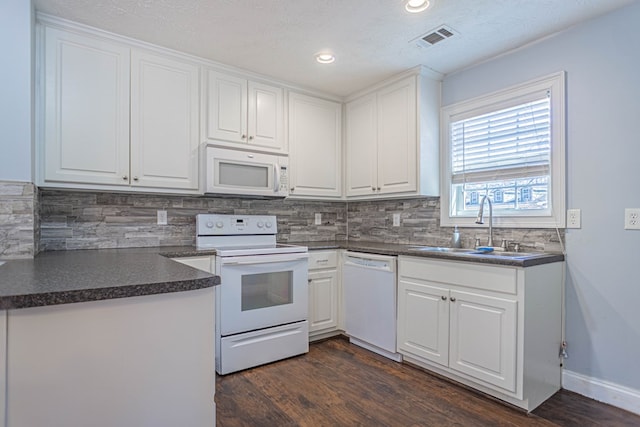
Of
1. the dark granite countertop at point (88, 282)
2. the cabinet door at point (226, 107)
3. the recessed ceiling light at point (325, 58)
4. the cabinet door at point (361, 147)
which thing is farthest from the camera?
the cabinet door at point (361, 147)

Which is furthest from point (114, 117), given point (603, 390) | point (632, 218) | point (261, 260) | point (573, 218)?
point (603, 390)

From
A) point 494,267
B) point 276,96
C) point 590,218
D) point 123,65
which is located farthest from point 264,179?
point 590,218

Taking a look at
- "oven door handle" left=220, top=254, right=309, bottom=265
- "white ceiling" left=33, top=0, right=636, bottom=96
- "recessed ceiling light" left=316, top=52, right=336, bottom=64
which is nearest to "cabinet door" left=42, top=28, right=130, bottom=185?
"white ceiling" left=33, top=0, right=636, bottom=96

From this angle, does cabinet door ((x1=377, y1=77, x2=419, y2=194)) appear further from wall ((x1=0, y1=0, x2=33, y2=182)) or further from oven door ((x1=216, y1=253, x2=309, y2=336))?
wall ((x1=0, y1=0, x2=33, y2=182))

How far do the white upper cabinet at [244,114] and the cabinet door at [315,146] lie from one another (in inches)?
5.6

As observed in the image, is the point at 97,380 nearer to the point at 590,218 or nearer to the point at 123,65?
the point at 123,65

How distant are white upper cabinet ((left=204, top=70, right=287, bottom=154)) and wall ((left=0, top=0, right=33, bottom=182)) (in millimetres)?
1091

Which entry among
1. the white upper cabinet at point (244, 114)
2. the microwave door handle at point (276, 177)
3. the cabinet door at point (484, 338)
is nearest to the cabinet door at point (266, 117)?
the white upper cabinet at point (244, 114)

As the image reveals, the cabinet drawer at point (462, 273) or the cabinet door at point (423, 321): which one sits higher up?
the cabinet drawer at point (462, 273)

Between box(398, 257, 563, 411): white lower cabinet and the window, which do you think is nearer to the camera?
box(398, 257, 563, 411): white lower cabinet

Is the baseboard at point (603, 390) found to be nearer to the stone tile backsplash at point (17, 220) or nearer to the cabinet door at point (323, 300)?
the cabinet door at point (323, 300)

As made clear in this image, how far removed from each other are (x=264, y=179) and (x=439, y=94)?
5.29 ft

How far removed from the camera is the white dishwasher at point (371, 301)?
2660mm

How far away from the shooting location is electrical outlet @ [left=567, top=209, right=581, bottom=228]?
2209 millimetres
